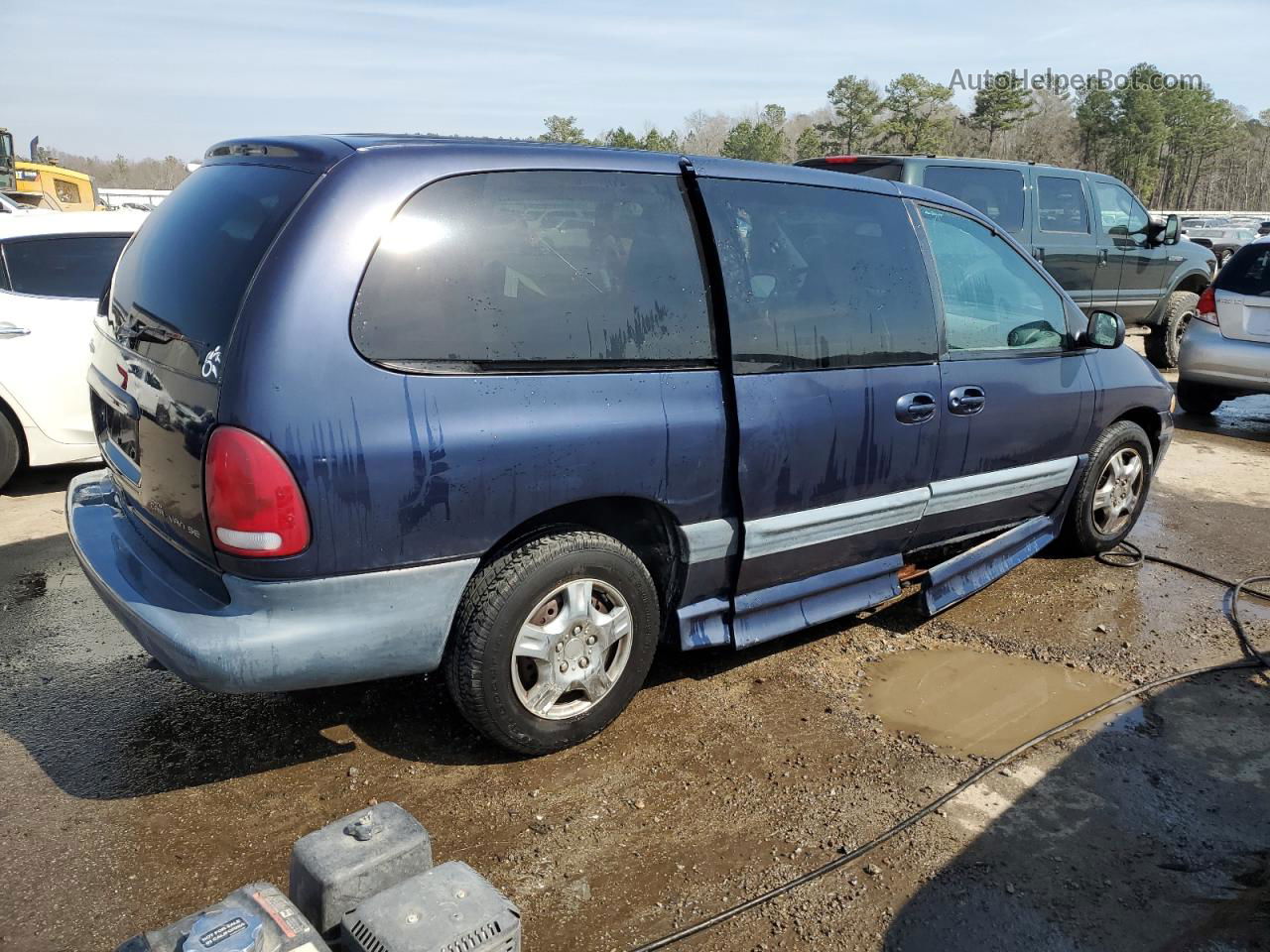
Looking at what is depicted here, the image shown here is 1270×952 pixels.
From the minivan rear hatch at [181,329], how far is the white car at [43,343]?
109 inches

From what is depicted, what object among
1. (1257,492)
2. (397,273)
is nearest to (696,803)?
(397,273)

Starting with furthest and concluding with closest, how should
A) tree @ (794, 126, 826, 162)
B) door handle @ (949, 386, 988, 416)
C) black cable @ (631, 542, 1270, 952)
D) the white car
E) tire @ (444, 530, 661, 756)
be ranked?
tree @ (794, 126, 826, 162)
the white car
door handle @ (949, 386, 988, 416)
tire @ (444, 530, 661, 756)
black cable @ (631, 542, 1270, 952)

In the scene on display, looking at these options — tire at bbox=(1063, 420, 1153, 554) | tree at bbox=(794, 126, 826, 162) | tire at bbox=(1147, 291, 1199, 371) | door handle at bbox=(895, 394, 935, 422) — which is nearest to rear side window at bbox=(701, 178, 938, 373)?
door handle at bbox=(895, 394, 935, 422)

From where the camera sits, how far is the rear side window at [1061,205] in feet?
30.0

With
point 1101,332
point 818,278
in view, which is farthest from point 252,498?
point 1101,332

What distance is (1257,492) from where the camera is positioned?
6586 mm

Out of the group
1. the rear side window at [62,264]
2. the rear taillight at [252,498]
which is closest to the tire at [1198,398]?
the rear taillight at [252,498]

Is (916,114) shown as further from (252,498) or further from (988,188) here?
(252,498)

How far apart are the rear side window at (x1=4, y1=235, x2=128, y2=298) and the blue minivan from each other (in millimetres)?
2895

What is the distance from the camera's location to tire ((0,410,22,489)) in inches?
220

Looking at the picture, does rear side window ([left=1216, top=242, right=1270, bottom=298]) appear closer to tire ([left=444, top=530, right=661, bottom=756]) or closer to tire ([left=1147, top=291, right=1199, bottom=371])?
tire ([left=1147, top=291, right=1199, bottom=371])

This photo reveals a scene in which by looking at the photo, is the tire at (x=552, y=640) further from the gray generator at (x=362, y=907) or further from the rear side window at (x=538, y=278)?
the gray generator at (x=362, y=907)

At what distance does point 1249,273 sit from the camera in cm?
822

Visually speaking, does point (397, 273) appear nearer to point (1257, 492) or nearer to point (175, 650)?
point (175, 650)
